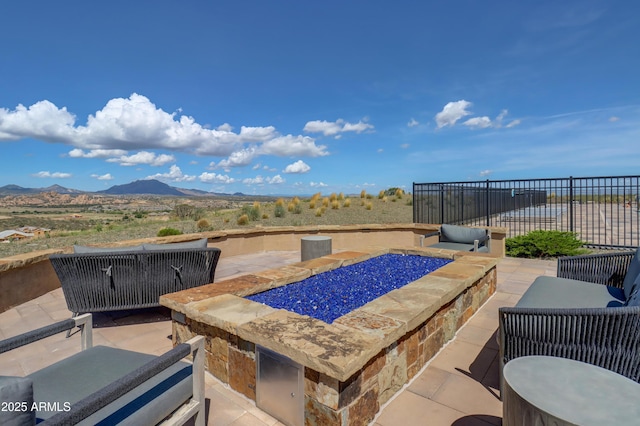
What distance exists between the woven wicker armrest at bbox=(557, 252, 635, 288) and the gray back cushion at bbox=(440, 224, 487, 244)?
8.66 ft

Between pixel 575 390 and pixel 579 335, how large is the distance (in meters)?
0.82

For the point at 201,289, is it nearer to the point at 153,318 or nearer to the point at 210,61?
the point at 153,318

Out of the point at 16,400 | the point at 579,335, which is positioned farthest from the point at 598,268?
the point at 16,400

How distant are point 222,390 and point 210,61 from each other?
987cm

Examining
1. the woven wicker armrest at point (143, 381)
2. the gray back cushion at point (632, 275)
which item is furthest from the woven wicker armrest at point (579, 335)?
the woven wicker armrest at point (143, 381)

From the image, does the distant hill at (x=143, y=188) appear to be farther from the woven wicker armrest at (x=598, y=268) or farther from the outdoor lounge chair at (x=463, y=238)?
the woven wicker armrest at (x=598, y=268)

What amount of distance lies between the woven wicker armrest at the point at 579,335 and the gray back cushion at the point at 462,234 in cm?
433

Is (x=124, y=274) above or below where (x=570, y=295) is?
above

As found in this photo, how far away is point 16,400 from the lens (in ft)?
3.19

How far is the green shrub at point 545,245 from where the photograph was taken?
6.79 m

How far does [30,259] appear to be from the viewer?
462 centimetres

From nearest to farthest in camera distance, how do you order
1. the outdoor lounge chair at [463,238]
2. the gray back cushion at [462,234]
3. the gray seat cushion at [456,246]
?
the gray seat cushion at [456,246] < the outdoor lounge chair at [463,238] < the gray back cushion at [462,234]

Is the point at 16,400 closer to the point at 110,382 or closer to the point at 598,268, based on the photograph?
the point at 110,382

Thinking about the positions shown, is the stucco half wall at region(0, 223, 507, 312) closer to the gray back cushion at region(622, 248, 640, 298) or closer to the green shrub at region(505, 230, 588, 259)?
the green shrub at region(505, 230, 588, 259)
